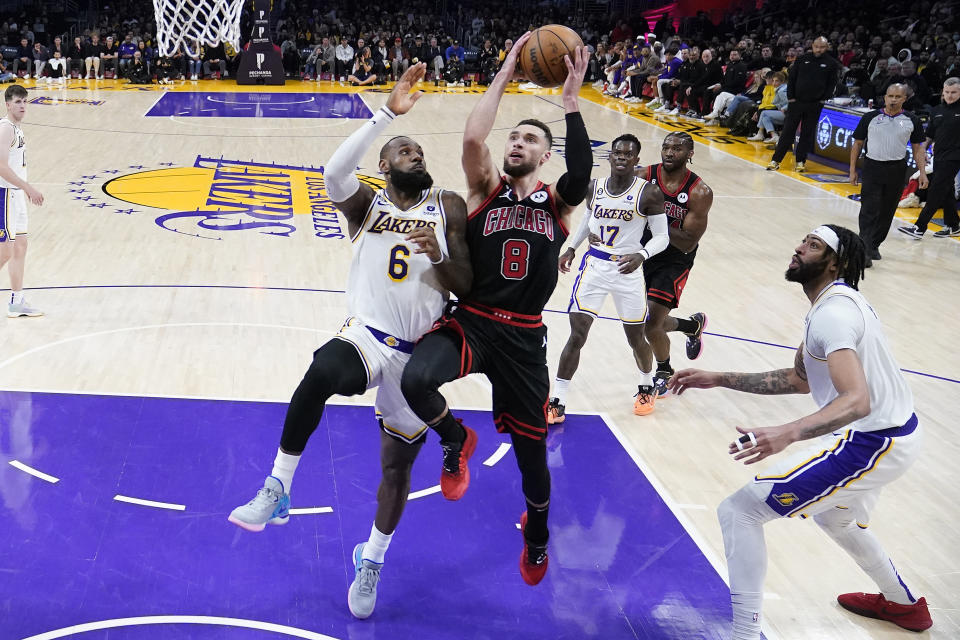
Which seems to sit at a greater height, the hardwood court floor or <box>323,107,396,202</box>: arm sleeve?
<box>323,107,396,202</box>: arm sleeve

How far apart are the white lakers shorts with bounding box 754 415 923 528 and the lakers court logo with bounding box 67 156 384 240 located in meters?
7.40

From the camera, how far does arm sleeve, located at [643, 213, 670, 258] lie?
6219 mm

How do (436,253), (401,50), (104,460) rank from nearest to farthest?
(436,253) < (104,460) < (401,50)

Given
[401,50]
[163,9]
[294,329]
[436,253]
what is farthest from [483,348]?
[401,50]

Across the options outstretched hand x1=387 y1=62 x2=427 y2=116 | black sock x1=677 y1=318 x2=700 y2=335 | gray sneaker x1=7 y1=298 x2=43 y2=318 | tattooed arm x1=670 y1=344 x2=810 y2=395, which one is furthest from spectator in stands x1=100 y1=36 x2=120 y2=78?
tattooed arm x1=670 y1=344 x2=810 y2=395

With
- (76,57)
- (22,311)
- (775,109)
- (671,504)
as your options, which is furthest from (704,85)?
(671,504)

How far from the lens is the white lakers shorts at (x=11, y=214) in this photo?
7.34m

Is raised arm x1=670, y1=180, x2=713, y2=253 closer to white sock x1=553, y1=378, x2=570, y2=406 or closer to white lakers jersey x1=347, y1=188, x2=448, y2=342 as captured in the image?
white sock x1=553, y1=378, x2=570, y2=406

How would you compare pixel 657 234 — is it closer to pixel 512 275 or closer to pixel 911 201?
pixel 512 275

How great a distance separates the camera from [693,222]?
663cm

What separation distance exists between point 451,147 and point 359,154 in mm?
12406

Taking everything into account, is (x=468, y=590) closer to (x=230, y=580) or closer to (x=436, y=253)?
(x=230, y=580)

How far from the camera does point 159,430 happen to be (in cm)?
576

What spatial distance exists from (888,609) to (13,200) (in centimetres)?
677
